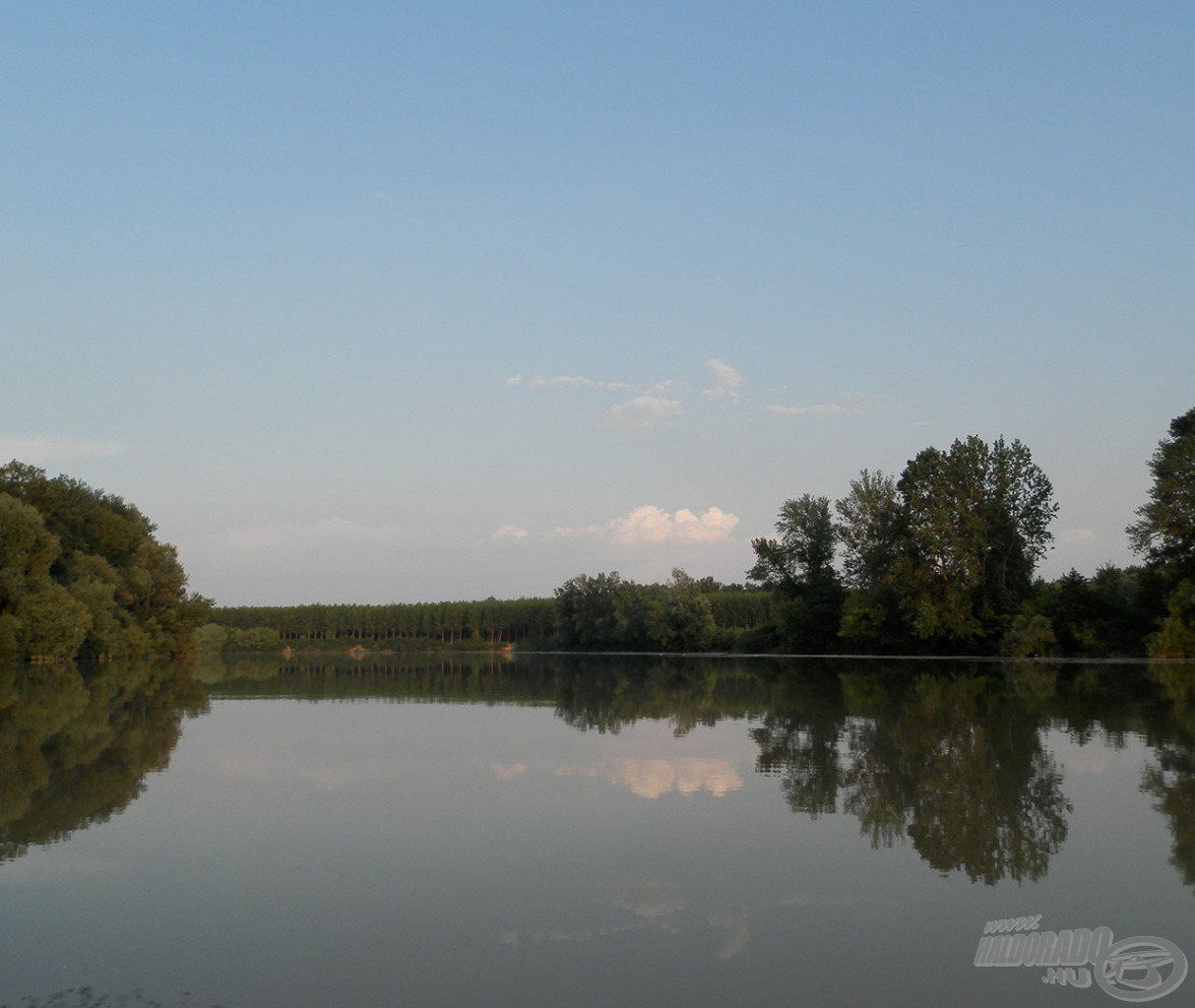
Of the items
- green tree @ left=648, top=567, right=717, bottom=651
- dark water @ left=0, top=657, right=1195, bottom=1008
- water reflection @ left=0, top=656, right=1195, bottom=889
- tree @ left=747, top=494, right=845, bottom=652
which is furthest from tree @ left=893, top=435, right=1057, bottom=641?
dark water @ left=0, top=657, right=1195, bottom=1008

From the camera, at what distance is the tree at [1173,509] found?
48750mm

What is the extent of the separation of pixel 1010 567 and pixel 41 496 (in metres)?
58.8

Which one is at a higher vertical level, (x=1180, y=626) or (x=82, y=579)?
(x=82, y=579)

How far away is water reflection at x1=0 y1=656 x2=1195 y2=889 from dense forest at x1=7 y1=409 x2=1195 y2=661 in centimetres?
1663

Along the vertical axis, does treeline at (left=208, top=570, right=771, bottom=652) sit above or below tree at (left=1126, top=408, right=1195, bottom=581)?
below

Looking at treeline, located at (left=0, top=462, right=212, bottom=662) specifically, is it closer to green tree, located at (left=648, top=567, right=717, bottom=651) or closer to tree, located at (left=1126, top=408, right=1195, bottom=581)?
green tree, located at (left=648, top=567, right=717, bottom=651)

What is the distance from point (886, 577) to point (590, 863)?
5683cm

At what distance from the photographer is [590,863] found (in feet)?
30.0

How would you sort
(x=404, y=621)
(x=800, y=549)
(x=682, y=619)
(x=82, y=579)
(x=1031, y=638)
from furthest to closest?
(x=404, y=621) < (x=682, y=619) < (x=800, y=549) < (x=82, y=579) < (x=1031, y=638)

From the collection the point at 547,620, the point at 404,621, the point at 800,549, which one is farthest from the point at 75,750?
the point at 404,621

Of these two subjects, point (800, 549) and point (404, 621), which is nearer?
point (800, 549)

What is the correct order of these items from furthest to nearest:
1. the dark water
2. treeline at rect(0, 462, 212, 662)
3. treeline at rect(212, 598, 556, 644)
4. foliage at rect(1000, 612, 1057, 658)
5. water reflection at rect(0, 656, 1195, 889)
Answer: treeline at rect(212, 598, 556, 644)
foliage at rect(1000, 612, 1057, 658)
treeline at rect(0, 462, 212, 662)
water reflection at rect(0, 656, 1195, 889)
the dark water

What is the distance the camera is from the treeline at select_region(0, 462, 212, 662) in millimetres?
52219

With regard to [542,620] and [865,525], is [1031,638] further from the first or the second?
[542,620]
